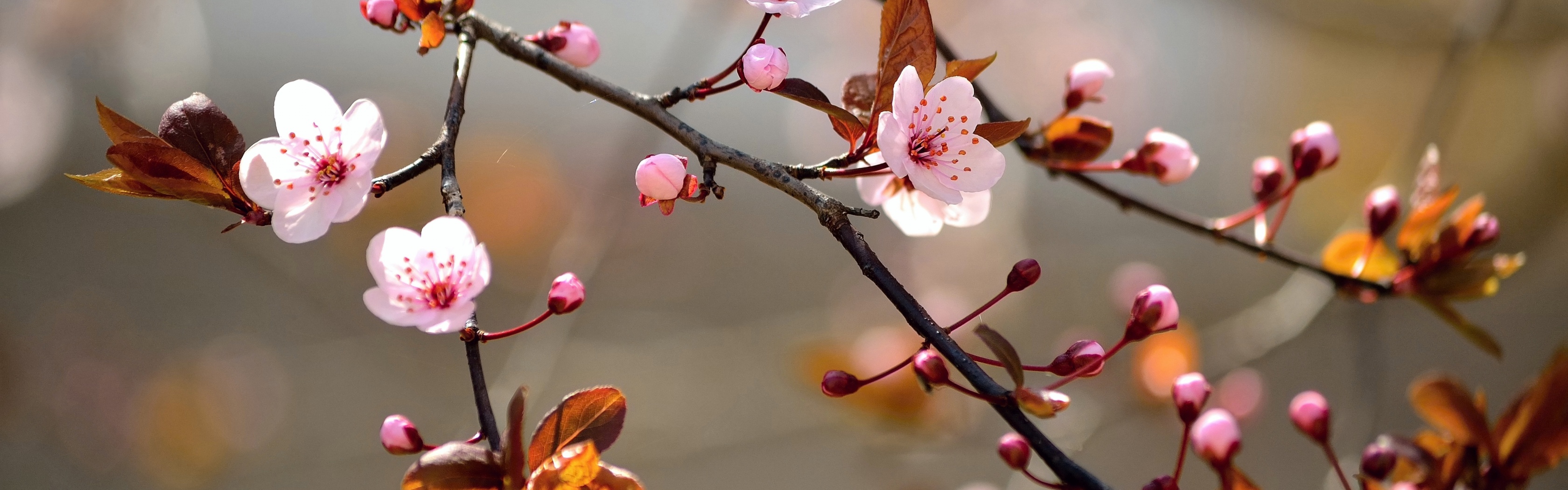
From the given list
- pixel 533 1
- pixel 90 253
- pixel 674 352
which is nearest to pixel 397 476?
pixel 674 352

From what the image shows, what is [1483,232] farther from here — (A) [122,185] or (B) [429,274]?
(A) [122,185]

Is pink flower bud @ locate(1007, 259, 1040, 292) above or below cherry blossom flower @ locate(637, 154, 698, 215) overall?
below

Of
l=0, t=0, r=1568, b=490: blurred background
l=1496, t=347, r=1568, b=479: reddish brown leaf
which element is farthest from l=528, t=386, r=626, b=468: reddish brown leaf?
l=0, t=0, r=1568, b=490: blurred background

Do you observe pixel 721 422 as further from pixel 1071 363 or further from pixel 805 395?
pixel 1071 363

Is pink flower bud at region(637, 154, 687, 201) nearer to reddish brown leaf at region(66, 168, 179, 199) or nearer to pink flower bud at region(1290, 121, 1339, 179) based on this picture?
reddish brown leaf at region(66, 168, 179, 199)

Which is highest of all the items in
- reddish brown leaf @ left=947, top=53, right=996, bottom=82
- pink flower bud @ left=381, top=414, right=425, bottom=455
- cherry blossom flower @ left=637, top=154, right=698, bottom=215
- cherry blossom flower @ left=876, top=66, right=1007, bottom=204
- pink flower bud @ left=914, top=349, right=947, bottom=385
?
reddish brown leaf @ left=947, top=53, right=996, bottom=82

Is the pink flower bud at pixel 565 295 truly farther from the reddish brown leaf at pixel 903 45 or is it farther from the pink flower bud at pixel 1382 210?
the pink flower bud at pixel 1382 210
